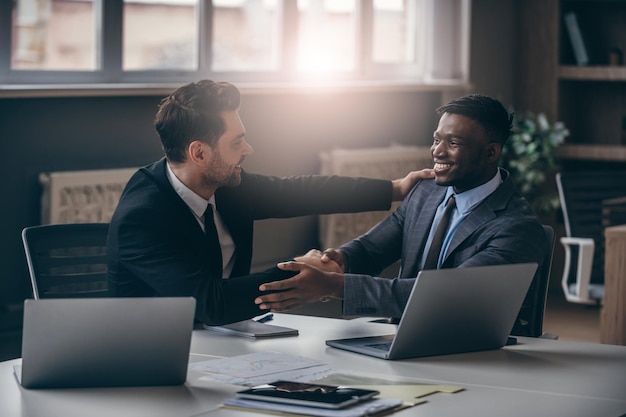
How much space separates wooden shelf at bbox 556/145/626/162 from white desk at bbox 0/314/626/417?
406cm

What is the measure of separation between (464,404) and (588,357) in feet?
1.80

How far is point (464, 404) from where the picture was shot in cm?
208

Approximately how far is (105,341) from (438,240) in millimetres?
1195

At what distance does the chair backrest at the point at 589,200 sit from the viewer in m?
4.98

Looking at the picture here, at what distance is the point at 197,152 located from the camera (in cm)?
289

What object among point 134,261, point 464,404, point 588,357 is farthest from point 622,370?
point 134,261

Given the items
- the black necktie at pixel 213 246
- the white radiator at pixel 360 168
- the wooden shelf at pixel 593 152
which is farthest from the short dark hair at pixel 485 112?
the wooden shelf at pixel 593 152

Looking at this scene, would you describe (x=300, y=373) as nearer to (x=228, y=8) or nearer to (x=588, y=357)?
(x=588, y=357)

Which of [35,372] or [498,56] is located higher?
[498,56]

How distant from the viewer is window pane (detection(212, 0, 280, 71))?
5391 mm

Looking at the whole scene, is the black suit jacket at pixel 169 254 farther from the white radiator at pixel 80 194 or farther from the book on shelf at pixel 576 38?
the book on shelf at pixel 576 38

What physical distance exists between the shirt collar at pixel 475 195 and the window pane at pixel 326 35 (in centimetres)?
295

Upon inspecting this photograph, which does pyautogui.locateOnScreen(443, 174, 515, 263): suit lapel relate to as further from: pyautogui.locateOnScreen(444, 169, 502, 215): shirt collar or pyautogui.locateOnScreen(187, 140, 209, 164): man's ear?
pyautogui.locateOnScreen(187, 140, 209, 164): man's ear

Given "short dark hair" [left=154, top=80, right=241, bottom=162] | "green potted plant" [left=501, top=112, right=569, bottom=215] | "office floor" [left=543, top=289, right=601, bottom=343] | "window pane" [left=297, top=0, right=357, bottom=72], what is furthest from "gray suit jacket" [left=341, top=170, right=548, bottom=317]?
"green potted plant" [left=501, top=112, right=569, bottom=215]
